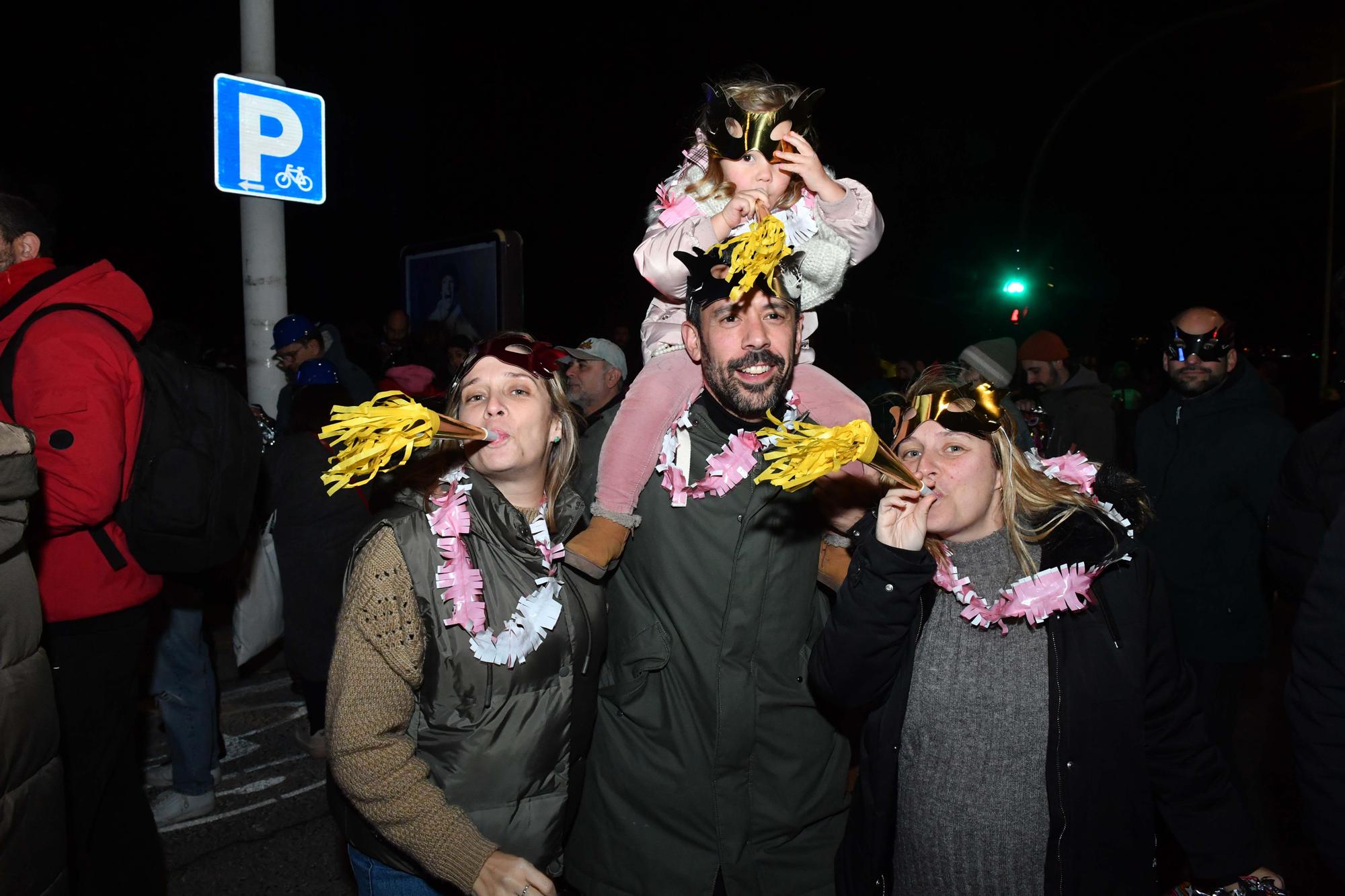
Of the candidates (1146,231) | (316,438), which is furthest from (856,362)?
(1146,231)

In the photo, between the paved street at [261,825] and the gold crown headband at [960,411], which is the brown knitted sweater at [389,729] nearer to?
the gold crown headband at [960,411]

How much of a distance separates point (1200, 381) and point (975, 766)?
10.4 feet

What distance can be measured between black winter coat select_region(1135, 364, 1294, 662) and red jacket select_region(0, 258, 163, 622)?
4185mm

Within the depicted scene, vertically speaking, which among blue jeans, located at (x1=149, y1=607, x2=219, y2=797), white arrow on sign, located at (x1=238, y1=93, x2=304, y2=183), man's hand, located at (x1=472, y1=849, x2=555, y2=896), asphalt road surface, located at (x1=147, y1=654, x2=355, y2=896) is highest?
white arrow on sign, located at (x1=238, y1=93, x2=304, y2=183)

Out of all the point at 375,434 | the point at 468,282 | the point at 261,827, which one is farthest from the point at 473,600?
the point at 468,282

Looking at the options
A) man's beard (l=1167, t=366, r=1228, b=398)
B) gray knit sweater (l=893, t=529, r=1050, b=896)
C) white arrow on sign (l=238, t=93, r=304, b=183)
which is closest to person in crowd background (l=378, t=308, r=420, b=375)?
white arrow on sign (l=238, t=93, r=304, b=183)

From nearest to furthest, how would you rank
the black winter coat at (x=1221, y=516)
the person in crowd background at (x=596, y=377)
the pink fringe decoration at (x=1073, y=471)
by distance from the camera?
1. the pink fringe decoration at (x=1073, y=471)
2. the black winter coat at (x=1221, y=516)
3. the person in crowd background at (x=596, y=377)

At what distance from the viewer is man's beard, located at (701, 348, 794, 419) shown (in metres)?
2.50

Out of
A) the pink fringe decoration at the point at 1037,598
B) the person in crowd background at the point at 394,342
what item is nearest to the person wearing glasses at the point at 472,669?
the pink fringe decoration at the point at 1037,598

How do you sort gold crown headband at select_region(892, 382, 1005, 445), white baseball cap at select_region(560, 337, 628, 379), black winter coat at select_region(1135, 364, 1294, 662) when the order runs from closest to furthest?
gold crown headband at select_region(892, 382, 1005, 445) < black winter coat at select_region(1135, 364, 1294, 662) < white baseball cap at select_region(560, 337, 628, 379)

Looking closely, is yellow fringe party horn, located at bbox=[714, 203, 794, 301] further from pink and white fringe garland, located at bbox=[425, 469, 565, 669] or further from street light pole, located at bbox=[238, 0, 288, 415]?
street light pole, located at bbox=[238, 0, 288, 415]

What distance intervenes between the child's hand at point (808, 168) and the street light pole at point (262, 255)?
16.1 ft

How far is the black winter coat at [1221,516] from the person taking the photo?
4.23m

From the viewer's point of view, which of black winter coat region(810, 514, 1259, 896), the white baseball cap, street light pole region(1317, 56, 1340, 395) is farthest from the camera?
street light pole region(1317, 56, 1340, 395)
